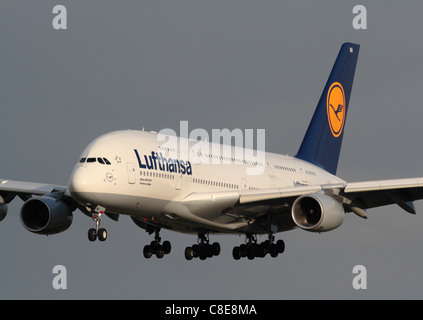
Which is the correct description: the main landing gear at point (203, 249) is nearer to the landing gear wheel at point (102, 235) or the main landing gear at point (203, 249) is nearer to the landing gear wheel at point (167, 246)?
the landing gear wheel at point (167, 246)

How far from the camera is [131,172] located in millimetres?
44031

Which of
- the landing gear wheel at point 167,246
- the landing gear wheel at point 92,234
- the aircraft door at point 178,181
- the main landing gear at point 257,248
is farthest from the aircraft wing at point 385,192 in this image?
the landing gear wheel at point 92,234

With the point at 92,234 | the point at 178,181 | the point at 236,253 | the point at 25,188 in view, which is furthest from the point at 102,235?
the point at 236,253

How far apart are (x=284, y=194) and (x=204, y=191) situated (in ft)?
12.0

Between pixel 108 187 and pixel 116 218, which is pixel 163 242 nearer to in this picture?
pixel 116 218

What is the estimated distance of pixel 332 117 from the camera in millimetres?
65688

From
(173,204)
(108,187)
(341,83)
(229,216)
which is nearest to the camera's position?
(108,187)

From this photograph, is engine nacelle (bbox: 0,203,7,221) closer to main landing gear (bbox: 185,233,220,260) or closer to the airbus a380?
the airbus a380

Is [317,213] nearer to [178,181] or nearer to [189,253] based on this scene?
[178,181]

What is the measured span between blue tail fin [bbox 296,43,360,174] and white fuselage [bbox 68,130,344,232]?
10420mm

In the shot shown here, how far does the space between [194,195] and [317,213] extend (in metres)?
5.58

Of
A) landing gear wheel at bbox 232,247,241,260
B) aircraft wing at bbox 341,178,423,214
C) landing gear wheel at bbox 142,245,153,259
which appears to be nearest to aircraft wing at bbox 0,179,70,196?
landing gear wheel at bbox 142,245,153,259

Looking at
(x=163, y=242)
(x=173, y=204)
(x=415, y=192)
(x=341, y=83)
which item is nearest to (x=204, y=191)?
(x=173, y=204)

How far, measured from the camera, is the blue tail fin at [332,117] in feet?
205
